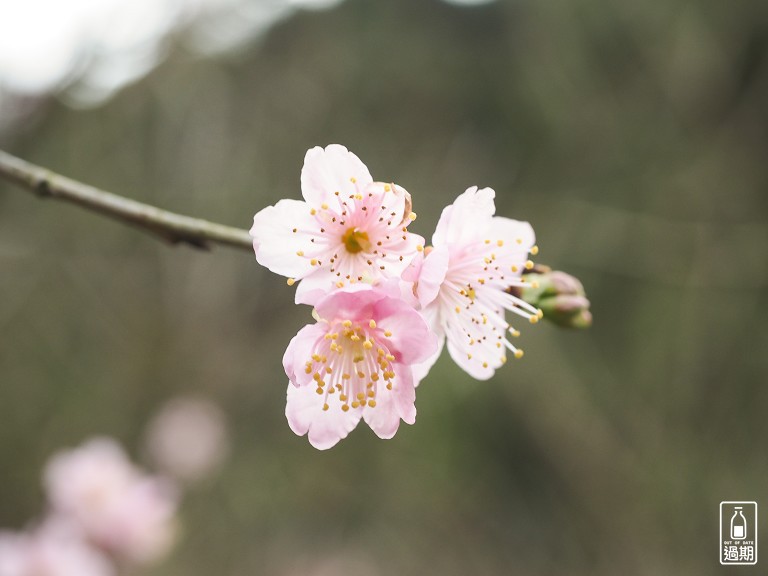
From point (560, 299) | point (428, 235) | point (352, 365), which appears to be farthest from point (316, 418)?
point (428, 235)

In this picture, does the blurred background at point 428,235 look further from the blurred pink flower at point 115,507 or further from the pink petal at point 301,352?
the pink petal at point 301,352

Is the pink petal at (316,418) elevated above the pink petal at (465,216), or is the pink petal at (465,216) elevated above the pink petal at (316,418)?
the pink petal at (465,216)

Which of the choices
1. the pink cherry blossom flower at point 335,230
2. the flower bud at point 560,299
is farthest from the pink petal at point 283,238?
the flower bud at point 560,299

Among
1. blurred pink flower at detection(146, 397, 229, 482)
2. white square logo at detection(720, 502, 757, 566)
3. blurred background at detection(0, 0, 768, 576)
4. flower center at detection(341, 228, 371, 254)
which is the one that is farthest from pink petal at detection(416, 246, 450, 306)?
blurred pink flower at detection(146, 397, 229, 482)

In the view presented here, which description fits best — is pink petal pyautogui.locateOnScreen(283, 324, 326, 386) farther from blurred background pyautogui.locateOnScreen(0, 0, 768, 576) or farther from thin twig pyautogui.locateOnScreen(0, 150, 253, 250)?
blurred background pyautogui.locateOnScreen(0, 0, 768, 576)

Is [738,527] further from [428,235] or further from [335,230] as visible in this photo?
[428,235]

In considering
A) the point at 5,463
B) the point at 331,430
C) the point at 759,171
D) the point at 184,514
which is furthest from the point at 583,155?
the point at 5,463
